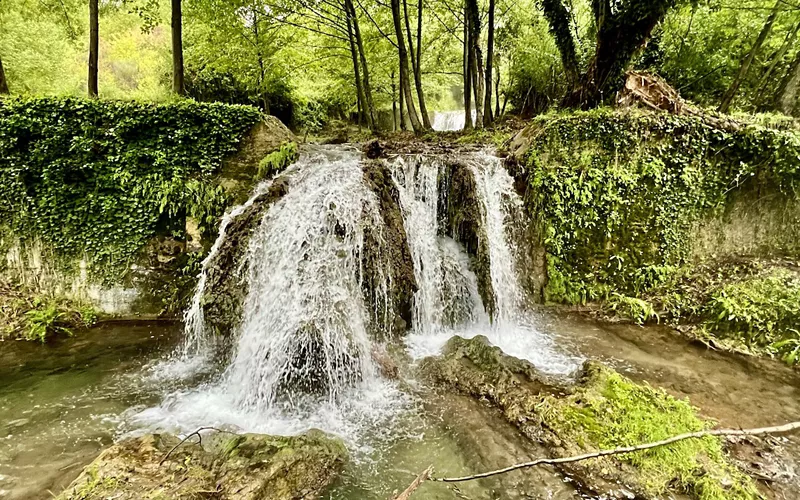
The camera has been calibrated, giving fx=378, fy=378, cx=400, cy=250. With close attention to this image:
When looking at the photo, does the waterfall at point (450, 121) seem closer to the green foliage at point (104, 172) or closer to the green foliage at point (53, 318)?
the green foliage at point (104, 172)

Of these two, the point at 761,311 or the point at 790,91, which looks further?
the point at 790,91

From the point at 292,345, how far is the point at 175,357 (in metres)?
2.30

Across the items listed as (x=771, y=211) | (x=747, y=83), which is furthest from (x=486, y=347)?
(x=747, y=83)

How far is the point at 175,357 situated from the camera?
5988mm

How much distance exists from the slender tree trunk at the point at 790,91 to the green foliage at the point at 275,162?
1055 cm

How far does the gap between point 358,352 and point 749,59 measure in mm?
10375

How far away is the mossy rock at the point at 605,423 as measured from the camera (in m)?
3.38

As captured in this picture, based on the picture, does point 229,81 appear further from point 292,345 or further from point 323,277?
point 292,345

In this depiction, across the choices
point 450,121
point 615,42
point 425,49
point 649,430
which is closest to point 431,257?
point 649,430

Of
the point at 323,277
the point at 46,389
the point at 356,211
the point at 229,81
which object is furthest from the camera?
the point at 229,81

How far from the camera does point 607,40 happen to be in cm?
782

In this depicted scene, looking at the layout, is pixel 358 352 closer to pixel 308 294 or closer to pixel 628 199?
pixel 308 294

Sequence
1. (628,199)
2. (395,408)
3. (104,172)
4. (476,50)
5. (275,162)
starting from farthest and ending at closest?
1. (476,50)
2. (275,162)
3. (628,199)
4. (104,172)
5. (395,408)

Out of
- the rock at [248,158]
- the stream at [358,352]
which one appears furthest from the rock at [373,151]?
the rock at [248,158]
